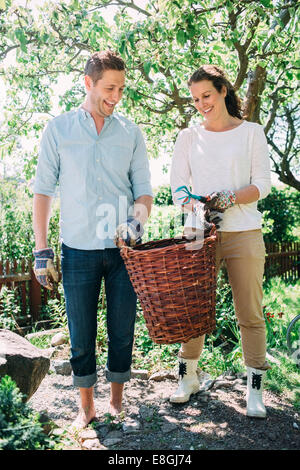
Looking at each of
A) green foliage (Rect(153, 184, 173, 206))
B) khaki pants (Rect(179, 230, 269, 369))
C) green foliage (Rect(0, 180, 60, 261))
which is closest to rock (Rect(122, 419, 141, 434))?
khaki pants (Rect(179, 230, 269, 369))

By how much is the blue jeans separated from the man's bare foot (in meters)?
0.19

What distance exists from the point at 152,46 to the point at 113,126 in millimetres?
1391

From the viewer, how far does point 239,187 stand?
8.62ft

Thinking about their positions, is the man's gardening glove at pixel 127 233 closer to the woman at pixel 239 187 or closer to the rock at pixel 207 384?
the woman at pixel 239 187

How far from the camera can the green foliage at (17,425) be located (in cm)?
188

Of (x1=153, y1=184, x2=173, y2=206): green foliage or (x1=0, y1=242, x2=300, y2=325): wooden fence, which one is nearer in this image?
(x1=0, y1=242, x2=300, y2=325): wooden fence

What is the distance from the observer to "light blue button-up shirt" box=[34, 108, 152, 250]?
2486mm

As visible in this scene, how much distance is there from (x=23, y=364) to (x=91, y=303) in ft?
1.99

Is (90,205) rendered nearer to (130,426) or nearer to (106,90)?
(106,90)

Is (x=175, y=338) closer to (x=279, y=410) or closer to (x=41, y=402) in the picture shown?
(x=279, y=410)

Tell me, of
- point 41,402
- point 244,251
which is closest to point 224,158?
point 244,251

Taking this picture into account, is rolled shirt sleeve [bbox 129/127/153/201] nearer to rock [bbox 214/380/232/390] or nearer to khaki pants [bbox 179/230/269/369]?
khaki pants [bbox 179/230/269/369]

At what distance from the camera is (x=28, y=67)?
17.9 ft

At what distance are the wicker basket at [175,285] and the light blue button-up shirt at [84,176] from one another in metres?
0.32
